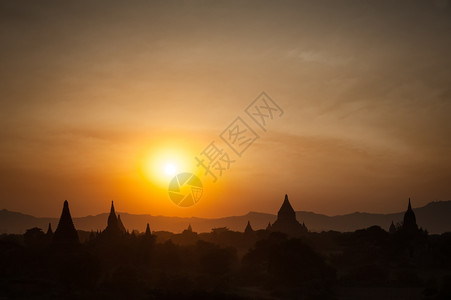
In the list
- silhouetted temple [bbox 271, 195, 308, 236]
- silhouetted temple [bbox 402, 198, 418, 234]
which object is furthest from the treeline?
silhouetted temple [bbox 271, 195, 308, 236]

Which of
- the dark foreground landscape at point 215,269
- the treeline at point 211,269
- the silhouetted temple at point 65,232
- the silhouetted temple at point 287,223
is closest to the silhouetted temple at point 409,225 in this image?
the dark foreground landscape at point 215,269

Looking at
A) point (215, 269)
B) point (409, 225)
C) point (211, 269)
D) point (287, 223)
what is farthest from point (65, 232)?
point (287, 223)

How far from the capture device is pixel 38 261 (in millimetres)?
56438

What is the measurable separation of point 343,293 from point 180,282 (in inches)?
648

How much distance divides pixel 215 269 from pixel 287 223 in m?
41.2

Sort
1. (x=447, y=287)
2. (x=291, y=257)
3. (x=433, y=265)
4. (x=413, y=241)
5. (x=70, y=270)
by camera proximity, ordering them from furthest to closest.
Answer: (x=413, y=241), (x=433, y=265), (x=291, y=257), (x=70, y=270), (x=447, y=287)

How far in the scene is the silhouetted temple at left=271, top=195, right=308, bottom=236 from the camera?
101m

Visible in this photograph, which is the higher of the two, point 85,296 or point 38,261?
point 38,261

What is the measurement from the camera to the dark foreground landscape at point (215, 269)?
166 ft

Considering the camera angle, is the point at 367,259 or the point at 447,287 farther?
the point at 367,259

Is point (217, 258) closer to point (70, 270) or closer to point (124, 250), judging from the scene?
point (124, 250)

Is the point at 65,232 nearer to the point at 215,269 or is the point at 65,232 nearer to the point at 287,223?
the point at 215,269

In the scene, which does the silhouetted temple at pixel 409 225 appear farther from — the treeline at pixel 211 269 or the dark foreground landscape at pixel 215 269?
the treeline at pixel 211 269

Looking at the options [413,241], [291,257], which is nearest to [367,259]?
[413,241]
